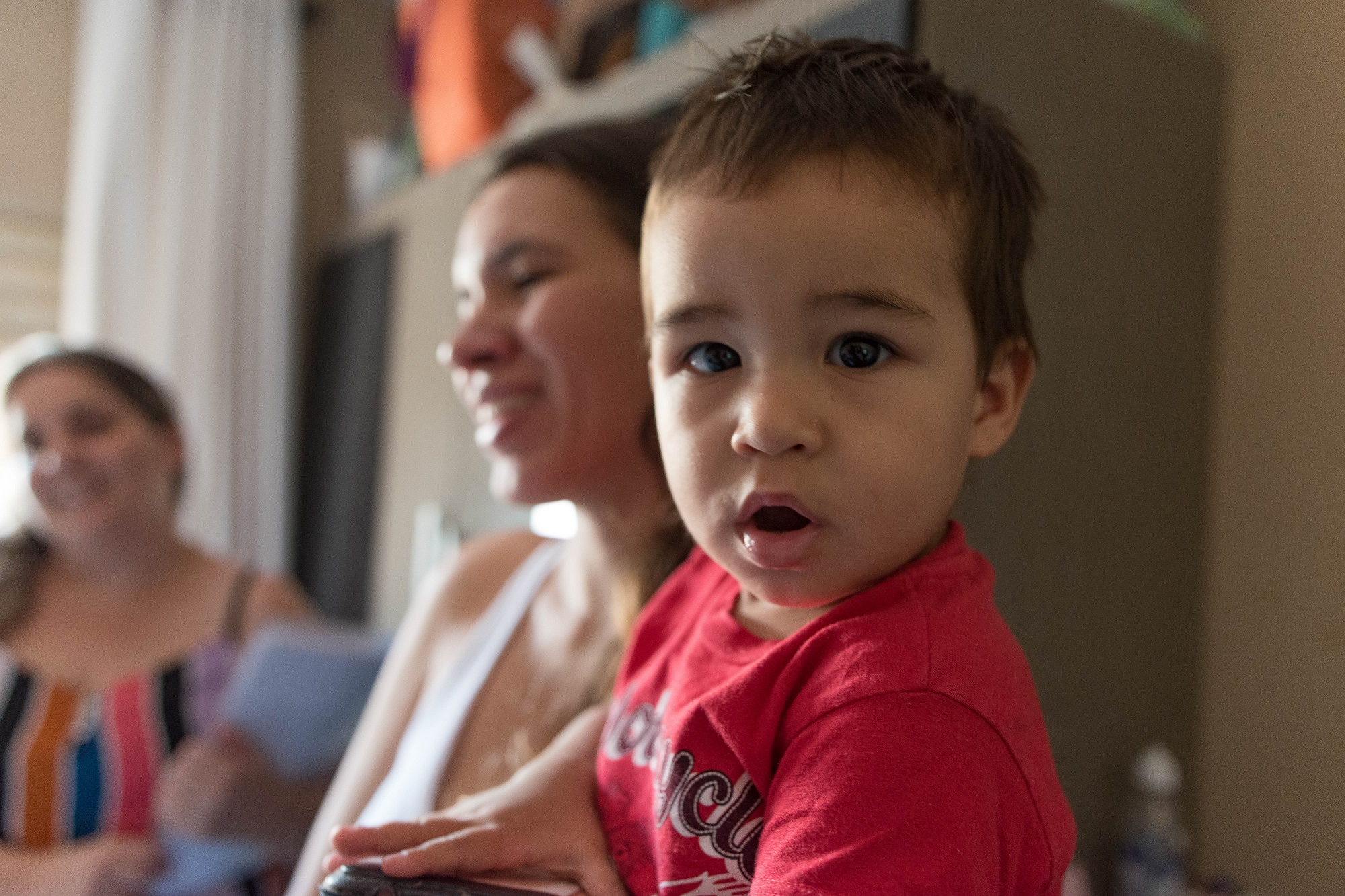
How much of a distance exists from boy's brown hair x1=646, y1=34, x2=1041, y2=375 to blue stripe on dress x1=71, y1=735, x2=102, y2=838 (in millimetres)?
1366

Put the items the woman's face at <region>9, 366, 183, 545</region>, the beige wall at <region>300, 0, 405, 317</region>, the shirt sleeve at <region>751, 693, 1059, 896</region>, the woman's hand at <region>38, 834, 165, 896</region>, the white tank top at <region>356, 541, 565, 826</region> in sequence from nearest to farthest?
the shirt sleeve at <region>751, 693, 1059, 896</region>, the white tank top at <region>356, 541, 565, 826</region>, the woman's hand at <region>38, 834, 165, 896</region>, the woman's face at <region>9, 366, 183, 545</region>, the beige wall at <region>300, 0, 405, 317</region>

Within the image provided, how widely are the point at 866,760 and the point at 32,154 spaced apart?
8.48 ft

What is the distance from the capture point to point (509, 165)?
888 mm

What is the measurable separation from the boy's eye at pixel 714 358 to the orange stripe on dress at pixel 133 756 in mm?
1341

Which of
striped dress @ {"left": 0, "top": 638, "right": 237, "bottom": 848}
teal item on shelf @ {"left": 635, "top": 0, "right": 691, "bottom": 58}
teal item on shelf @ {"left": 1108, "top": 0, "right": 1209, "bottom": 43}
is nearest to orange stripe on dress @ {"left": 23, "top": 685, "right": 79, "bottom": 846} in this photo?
striped dress @ {"left": 0, "top": 638, "right": 237, "bottom": 848}

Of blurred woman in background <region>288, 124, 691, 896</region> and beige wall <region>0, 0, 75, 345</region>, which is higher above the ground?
beige wall <region>0, 0, 75, 345</region>

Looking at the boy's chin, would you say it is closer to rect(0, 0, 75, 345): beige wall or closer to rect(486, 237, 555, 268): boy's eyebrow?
rect(486, 237, 555, 268): boy's eyebrow

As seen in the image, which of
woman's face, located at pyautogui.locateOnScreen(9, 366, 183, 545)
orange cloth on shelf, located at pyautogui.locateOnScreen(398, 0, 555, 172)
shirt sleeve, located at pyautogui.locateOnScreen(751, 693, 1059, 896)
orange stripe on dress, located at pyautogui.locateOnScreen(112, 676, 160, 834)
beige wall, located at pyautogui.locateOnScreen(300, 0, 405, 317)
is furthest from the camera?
beige wall, located at pyautogui.locateOnScreen(300, 0, 405, 317)

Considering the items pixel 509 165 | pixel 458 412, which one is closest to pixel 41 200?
pixel 458 412

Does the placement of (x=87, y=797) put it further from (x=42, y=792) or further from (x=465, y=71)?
(x=465, y=71)

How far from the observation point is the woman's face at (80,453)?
4.98 feet

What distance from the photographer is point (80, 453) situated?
1517 millimetres

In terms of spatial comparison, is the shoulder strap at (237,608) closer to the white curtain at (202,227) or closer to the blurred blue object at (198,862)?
the blurred blue object at (198,862)

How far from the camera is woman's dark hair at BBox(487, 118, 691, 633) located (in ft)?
2.57
